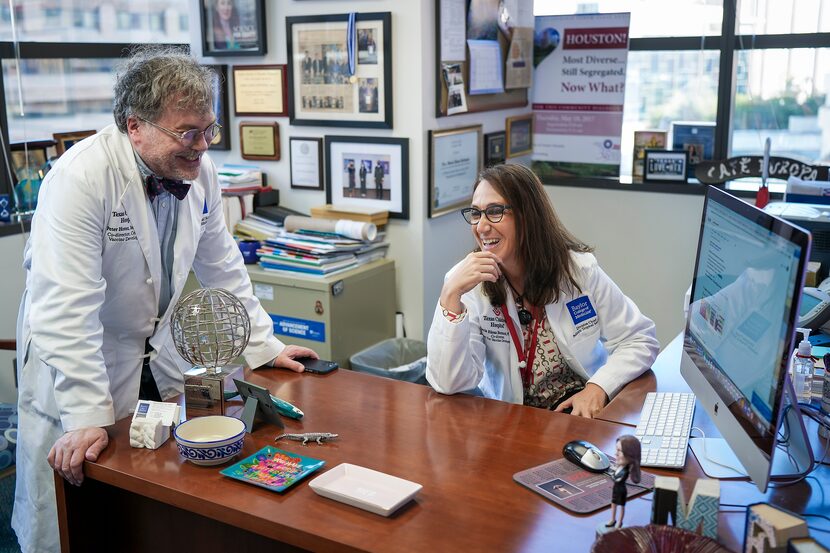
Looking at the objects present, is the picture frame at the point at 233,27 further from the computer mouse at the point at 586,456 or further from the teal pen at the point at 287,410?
the computer mouse at the point at 586,456

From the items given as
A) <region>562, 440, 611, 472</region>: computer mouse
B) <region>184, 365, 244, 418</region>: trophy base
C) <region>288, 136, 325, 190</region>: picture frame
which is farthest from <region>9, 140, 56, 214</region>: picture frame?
<region>562, 440, 611, 472</region>: computer mouse

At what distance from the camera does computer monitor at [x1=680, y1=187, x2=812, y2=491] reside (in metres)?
1.33

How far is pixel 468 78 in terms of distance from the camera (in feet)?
12.6

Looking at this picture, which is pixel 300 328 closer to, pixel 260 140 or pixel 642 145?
pixel 260 140

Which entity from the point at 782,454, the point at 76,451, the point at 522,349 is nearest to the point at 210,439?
the point at 76,451

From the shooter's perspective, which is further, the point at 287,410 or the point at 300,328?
the point at 300,328

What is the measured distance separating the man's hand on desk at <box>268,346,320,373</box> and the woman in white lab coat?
447 millimetres

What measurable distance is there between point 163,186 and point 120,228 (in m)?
0.14

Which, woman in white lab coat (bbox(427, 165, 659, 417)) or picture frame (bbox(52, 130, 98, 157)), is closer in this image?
woman in white lab coat (bbox(427, 165, 659, 417))

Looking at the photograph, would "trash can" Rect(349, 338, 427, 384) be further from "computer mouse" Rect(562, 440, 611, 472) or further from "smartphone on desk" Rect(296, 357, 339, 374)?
"computer mouse" Rect(562, 440, 611, 472)

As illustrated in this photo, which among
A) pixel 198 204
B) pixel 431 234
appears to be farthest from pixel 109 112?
pixel 198 204

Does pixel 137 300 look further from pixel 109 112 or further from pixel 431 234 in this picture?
pixel 109 112

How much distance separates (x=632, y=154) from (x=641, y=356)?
7.93 feet

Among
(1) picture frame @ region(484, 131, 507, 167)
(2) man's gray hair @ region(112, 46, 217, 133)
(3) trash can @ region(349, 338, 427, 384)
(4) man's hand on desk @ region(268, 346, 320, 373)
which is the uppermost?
(2) man's gray hair @ region(112, 46, 217, 133)
